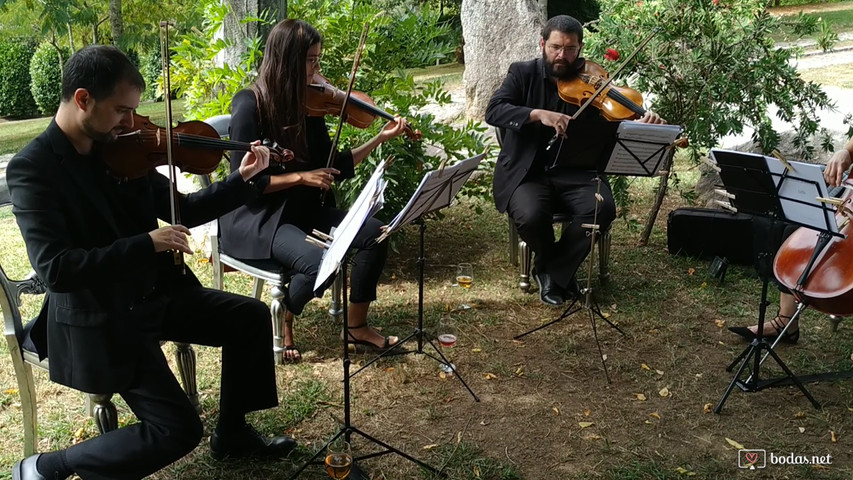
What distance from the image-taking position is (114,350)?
102 inches

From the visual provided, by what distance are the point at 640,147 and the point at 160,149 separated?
2551 mm

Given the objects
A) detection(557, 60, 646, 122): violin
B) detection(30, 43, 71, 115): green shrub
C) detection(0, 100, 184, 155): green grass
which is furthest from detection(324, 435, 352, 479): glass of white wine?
detection(30, 43, 71, 115): green shrub

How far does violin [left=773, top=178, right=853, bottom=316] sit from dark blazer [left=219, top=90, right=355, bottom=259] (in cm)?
238

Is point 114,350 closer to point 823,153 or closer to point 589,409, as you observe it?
point 589,409

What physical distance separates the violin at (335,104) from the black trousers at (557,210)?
0.85 m

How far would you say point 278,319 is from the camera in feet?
12.9

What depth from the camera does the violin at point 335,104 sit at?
13.2ft

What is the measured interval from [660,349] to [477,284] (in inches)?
53.4

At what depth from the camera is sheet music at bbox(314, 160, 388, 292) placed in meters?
2.56

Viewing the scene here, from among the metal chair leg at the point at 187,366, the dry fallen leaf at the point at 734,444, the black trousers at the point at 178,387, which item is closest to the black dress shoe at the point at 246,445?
the black trousers at the point at 178,387

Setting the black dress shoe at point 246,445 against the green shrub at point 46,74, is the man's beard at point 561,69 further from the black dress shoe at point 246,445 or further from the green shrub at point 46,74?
the green shrub at point 46,74

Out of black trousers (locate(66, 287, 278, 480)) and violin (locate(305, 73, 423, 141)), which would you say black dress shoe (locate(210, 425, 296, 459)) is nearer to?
black trousers (locate(66, 287, 278, 480))
